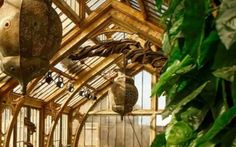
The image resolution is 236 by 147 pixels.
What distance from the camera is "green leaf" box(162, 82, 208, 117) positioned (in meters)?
0.62

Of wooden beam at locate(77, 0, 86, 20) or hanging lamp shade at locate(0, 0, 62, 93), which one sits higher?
wooden beam at locate(77, 0, 86, 20)

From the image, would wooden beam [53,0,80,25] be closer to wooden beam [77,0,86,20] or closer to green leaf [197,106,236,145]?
wooden beam [77,0,86,20]

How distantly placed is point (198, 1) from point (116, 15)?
861 cm

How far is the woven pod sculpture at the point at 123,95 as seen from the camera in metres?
5.29

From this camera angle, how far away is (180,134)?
66 centimetres

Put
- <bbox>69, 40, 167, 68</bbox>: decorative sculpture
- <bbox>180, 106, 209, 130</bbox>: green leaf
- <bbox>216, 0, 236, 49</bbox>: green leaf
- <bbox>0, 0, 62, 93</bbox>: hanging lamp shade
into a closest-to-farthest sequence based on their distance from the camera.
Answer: <bbox>216, 0, 236, 49</bbox>: green leaf → <bbox>180, 106, 209, 130</bbox>: green leaf → <bbox>0, 0, 62, 93</bbox>: hanging lamp shade → <bbox>69, 40, 167, 68</bbox>: decorative sculpture

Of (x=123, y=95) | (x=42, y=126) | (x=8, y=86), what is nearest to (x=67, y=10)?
(x=8, y=86)

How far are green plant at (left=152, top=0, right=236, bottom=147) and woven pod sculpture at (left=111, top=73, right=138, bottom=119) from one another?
4.54 meters

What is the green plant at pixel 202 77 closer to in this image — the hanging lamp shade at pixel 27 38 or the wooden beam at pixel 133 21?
the hanging lamp shade at pixel 27 38

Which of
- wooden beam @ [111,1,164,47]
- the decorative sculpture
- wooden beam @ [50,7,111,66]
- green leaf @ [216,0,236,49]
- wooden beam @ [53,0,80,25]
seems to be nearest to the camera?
green leaf @ [216,0,236,49]

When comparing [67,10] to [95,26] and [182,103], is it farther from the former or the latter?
[182,103]

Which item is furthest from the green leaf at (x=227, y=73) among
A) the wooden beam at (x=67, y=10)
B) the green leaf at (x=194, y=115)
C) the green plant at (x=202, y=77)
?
the wooden beam at (x=67, y=10)

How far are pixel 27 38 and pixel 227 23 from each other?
1439 millimetres

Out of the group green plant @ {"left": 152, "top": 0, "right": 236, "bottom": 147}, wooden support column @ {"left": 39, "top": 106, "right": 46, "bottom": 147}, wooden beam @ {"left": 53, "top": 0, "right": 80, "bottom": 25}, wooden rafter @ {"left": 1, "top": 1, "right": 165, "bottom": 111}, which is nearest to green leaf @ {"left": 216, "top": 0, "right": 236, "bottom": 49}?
green plant @ {"left": 152, "top": 0, "right": 236, "bottom": 147}
